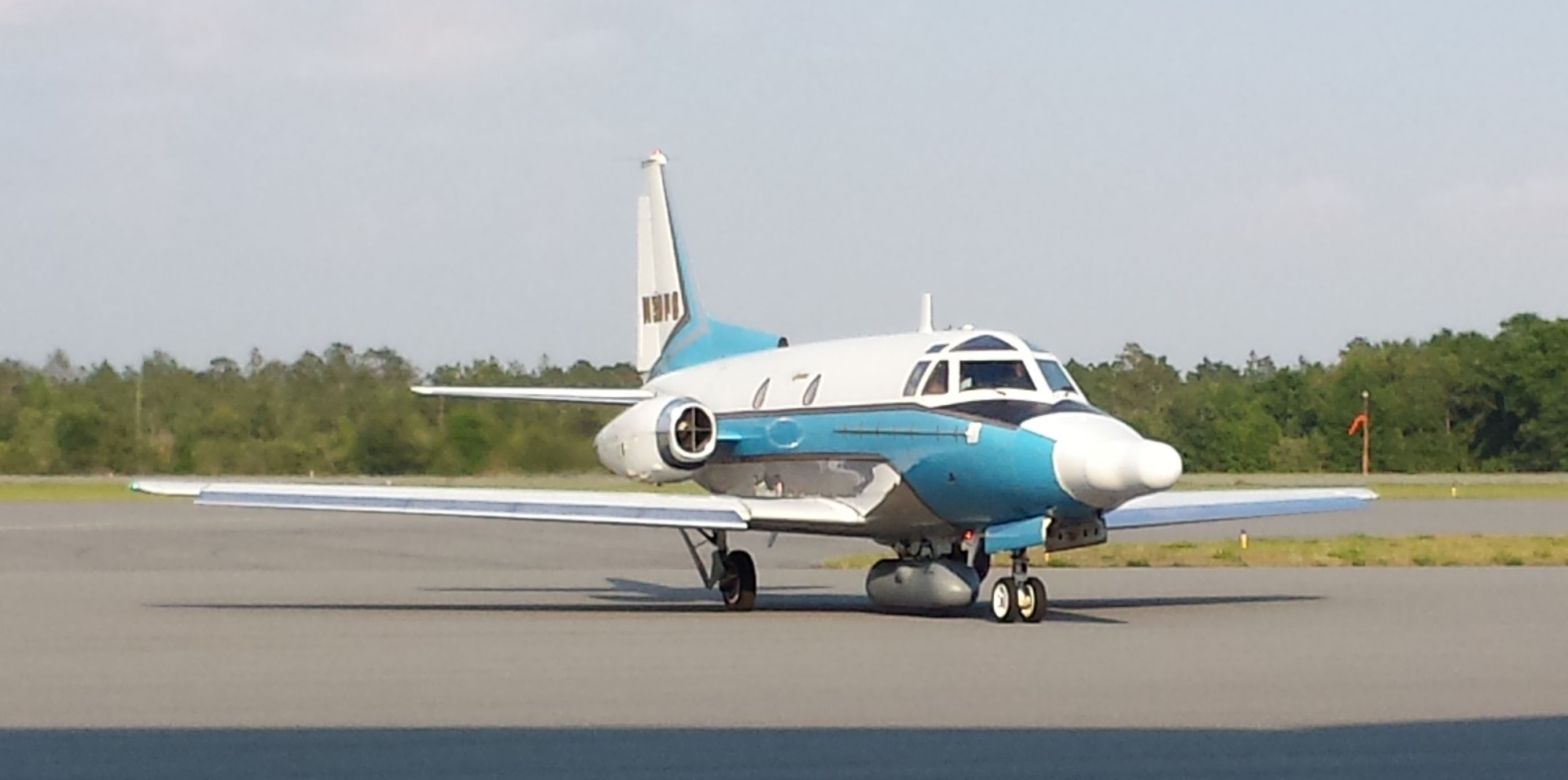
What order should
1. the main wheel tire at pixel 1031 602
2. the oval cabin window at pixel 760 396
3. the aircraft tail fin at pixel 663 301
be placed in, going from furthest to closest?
1. the aircraft tail fin at pixel 663 301
2. the oval cabin window at pixel 760 396
3. the main wheel tire at pixel 1031 602

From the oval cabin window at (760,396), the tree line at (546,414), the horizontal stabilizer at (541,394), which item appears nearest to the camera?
the oval cabin window at (760,396)

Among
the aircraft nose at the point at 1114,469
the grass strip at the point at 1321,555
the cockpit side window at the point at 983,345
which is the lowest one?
the grass strip at the point at 1321,555

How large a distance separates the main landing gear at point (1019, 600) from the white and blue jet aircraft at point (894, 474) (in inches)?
0.9

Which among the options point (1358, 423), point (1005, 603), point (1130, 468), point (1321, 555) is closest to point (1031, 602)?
point (1005, 603)

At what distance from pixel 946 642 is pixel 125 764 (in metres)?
8.61

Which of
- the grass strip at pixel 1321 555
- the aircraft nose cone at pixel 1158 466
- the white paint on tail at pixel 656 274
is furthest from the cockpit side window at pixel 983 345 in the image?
the grass strip at pixel 1321 555

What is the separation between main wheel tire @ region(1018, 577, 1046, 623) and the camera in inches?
748

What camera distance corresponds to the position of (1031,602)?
19.0m

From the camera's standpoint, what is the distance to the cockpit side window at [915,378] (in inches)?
813

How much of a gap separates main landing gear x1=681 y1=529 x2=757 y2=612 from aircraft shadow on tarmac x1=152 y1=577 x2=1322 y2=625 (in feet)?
0.56

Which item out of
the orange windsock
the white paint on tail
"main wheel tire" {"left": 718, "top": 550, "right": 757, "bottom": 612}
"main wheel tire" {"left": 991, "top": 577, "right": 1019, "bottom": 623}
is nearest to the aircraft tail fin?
the white paint on tail

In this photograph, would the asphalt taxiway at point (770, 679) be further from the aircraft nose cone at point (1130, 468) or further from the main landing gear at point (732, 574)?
the aircraft nose cone at point (1130, 468)

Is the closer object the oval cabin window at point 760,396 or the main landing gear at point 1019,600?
the main landing gear at point 1019,600

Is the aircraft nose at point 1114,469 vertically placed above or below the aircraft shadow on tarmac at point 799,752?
above
